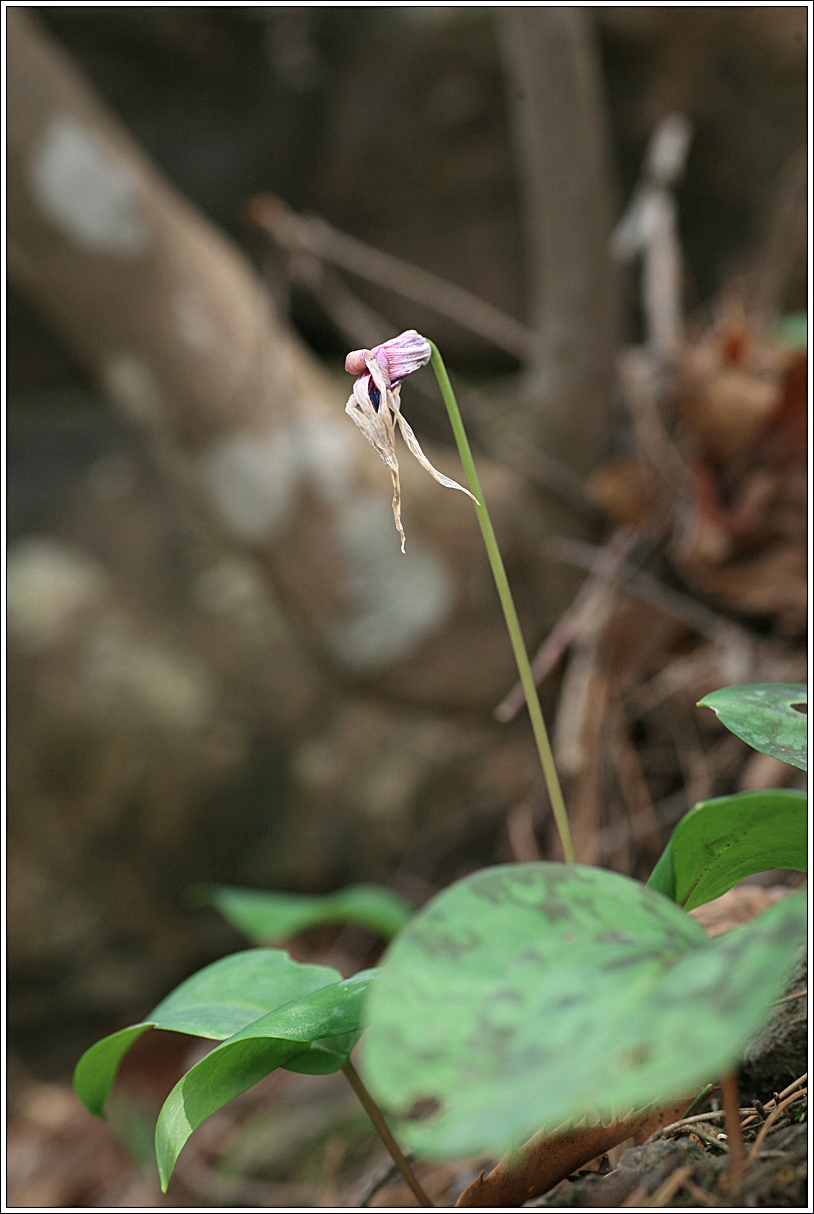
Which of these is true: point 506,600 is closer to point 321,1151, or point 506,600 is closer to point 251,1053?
point 251,1053

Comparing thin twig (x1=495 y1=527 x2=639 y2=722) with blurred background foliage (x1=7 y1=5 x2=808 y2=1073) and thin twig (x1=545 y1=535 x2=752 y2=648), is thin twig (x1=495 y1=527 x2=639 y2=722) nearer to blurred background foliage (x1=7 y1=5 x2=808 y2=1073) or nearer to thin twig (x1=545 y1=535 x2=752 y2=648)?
thin twig (x1=545 y1=535 x2=752 y2=648)

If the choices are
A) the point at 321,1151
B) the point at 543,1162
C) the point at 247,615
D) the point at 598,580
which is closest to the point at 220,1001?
the point at 543,1162

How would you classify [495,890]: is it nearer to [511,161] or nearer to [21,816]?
[21,816]

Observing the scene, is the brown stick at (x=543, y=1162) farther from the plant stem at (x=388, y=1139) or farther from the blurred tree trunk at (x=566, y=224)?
the blurred tree trunk at (x=566, y=224)

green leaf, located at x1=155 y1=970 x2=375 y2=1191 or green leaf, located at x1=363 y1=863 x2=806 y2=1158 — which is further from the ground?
green leaf, located at x1=363 y1=863 x2=806 y2=1158

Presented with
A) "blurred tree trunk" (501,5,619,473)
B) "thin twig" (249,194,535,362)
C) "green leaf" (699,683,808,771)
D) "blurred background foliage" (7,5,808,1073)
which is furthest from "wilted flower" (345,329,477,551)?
"blurred background foliage" (7,5,808,1073)

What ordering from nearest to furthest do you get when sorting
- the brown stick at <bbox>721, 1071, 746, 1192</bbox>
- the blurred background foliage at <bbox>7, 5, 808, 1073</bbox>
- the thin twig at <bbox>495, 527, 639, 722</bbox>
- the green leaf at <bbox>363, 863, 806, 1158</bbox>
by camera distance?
the green leaf at <bbox>363, 863, 806, 1158</bbox>, the brown stick at <bbox>721, 1071, 746, 1192</bbox>, the thin twig at <bbox>495, 527, 639, 722</bbox>, the blurred background foliage at <bbox>7, 5, 808, 1073</bbox>

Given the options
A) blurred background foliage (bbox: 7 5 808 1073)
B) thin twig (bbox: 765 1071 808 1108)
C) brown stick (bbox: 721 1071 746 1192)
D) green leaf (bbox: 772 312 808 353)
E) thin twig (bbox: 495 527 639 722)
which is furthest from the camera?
blurred background foliage (bbox: 7 5 808 1073)
